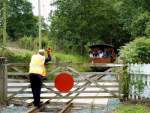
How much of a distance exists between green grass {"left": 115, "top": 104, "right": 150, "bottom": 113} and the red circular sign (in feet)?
7.02

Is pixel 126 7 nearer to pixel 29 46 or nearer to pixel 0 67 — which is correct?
pixel 29 46

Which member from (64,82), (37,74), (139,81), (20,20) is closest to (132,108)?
(139,81)

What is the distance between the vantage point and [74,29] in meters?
70.4

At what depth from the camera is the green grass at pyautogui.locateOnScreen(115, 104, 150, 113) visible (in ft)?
51.4

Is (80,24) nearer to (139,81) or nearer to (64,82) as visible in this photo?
(64,82)

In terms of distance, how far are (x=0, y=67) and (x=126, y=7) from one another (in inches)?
1428

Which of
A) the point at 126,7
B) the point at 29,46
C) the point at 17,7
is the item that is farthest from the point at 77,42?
the point at 17,7

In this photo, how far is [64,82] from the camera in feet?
61.9

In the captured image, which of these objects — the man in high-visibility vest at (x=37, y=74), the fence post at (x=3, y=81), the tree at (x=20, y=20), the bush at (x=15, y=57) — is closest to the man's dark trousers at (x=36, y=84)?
the man in high-visibility vest at (x=37, y=74)

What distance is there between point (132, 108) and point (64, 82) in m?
3.28

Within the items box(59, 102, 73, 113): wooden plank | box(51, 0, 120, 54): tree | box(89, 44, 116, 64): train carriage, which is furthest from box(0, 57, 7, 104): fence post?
box(51, 0, 120, 54): tree

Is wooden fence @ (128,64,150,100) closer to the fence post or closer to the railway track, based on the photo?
the railway track

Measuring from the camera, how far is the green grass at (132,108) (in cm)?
1566

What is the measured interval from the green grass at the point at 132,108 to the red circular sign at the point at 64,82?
2140 mm
